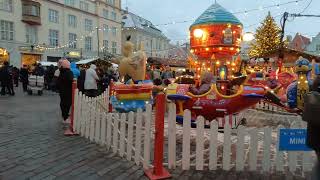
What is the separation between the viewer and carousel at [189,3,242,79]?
1490cm

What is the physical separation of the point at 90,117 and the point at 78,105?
0.65 metres

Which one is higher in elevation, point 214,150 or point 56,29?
point 56,29

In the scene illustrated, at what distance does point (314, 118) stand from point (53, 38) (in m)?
43.7

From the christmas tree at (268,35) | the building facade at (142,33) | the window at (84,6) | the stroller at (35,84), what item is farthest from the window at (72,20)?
the stroller at (35,84)

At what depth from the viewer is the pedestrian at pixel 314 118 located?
2.18 m

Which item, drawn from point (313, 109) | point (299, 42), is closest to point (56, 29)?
point (313, 109)

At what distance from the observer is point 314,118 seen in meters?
2.20

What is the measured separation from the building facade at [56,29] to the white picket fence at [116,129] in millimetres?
26869

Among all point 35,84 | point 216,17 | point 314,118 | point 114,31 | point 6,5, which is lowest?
point 35,84

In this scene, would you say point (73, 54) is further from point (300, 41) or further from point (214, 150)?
point (300, 41)

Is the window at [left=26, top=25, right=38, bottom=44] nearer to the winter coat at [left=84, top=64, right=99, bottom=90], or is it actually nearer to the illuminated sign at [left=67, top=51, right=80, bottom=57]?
the illuminated sign at [left=67, top=51, right=80, bottom=57]

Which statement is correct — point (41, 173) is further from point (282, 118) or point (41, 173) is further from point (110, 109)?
point (282, 118)

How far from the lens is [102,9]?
5247 centimetres

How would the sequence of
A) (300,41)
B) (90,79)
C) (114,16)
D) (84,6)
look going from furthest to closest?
1. (300,41)
2. (114,16)
3. (84,6)
4. (90,79)
